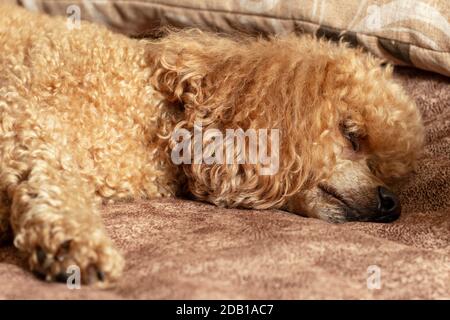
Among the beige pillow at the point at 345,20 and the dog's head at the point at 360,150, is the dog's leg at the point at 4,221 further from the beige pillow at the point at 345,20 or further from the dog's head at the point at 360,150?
the beige pillow at the point at 345,20

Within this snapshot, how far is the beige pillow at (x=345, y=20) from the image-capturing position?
6.19 ft

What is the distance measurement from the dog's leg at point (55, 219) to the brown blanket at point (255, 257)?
0.13 feet

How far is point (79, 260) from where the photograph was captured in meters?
1.12

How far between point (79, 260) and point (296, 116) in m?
0.66

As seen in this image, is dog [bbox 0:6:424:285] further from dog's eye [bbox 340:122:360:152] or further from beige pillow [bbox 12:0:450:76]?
beige pillow [bbox 12:0:450:76]

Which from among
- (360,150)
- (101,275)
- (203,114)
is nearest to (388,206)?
(360,150)

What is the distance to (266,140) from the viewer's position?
5.12 feet

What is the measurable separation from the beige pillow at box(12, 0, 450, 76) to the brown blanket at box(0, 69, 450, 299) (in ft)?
1.68

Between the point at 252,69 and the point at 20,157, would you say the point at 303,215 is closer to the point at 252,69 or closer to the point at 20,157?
the point at 252,69

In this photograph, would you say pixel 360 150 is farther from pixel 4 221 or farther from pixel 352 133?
pixel 4 221

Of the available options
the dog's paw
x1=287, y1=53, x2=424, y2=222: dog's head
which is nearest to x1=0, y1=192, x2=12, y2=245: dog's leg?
the dog's paw

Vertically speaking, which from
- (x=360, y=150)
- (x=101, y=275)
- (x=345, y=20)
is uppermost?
(x=345, y=20)

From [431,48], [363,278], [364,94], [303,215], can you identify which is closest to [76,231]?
[363,278]

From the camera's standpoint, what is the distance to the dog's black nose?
162cm
